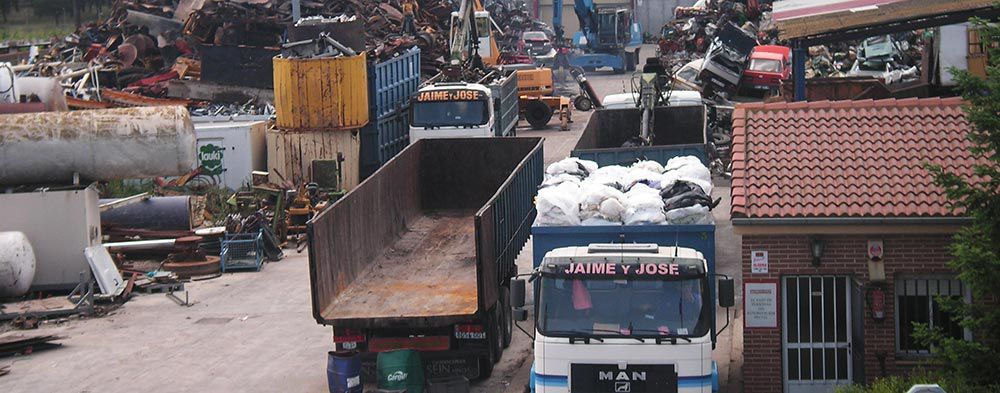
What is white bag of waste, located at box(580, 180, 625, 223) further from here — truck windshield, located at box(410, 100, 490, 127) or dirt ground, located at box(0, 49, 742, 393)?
truck windshield, located at box(410, 100, 490, 127)

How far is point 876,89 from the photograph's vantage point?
27.0 meters

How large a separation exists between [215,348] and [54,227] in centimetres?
501

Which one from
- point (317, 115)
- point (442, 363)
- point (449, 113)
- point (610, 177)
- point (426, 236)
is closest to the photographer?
point (442, 363)

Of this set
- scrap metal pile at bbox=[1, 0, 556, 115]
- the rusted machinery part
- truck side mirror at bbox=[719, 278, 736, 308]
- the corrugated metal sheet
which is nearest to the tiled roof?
truck side mirror at bbox=[719, 278, 736, 308]

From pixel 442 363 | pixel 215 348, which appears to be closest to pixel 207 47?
pixel 215 348

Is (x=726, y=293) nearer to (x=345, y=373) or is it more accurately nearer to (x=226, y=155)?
(x=345, y=373)

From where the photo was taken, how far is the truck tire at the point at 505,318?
16.4 meters

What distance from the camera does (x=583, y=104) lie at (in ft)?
150

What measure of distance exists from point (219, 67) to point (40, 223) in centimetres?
1757

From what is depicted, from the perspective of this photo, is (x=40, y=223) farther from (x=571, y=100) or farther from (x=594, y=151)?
(x=571, y=100)

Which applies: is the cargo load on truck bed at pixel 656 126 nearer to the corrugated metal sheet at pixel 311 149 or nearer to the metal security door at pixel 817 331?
the corrugated metal sheet at pixel 311 149

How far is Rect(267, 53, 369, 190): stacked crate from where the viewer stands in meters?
29.0

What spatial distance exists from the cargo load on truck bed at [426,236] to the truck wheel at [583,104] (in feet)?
76.5

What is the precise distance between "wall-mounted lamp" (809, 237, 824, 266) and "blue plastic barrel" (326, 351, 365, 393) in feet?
16.5
